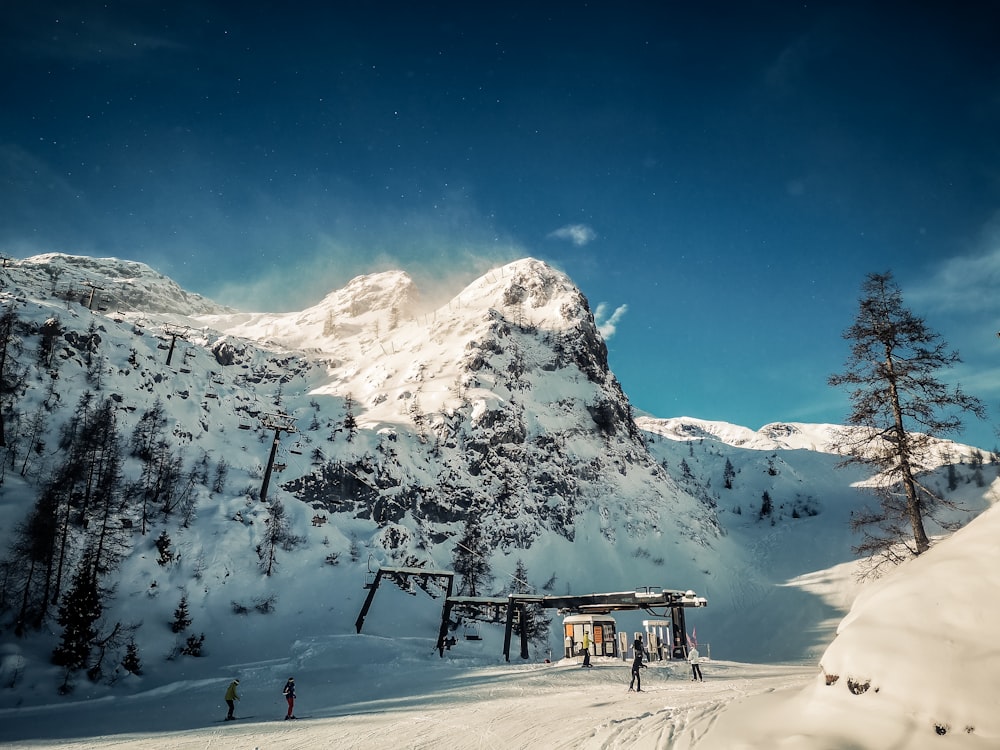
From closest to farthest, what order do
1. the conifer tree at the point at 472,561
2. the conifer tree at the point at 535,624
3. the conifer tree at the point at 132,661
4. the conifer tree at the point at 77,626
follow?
the conifer tree at the point at 77,626 < the conifer tree at the point at 132,661 < the conifer tree at the point at 535,624 < the conifer tree at the point at 472,561

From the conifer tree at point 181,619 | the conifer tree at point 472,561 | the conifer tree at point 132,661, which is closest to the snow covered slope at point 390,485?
the conifer tree at point 181,619

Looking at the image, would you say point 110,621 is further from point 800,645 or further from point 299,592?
point 800,645

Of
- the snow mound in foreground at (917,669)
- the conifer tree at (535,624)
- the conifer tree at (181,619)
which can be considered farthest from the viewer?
the conifer tree at (535,624)

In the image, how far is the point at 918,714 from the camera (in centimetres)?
420

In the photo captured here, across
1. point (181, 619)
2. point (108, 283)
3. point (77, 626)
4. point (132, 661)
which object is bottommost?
point (132, 661)

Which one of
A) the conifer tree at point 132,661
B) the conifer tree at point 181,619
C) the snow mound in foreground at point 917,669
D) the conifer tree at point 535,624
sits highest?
the snow mound in foreground at point 917,669

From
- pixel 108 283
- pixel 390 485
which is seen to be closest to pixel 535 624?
pixel 390 485

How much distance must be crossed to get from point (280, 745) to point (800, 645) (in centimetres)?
4600

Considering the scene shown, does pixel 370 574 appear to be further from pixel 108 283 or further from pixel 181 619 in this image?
pixel 108 283

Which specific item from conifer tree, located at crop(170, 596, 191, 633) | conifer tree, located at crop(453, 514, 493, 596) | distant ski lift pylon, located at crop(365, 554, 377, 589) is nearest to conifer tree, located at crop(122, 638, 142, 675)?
conifer tree, located at crop(170, 596, 191, 633)

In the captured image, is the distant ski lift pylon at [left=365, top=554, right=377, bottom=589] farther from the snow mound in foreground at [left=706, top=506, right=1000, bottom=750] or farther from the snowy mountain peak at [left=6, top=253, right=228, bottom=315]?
the snowy mountain peak at [left=6, top=253, right=228, bottom=315]

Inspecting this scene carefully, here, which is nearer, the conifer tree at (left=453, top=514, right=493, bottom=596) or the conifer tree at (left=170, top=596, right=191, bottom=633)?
the conifer tree at (left=170, top=596, right=191, bottom=633)

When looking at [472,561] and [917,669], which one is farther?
[472,561]

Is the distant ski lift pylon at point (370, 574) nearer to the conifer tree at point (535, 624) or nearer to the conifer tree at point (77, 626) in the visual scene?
the conifer tree at point (535, 624)
